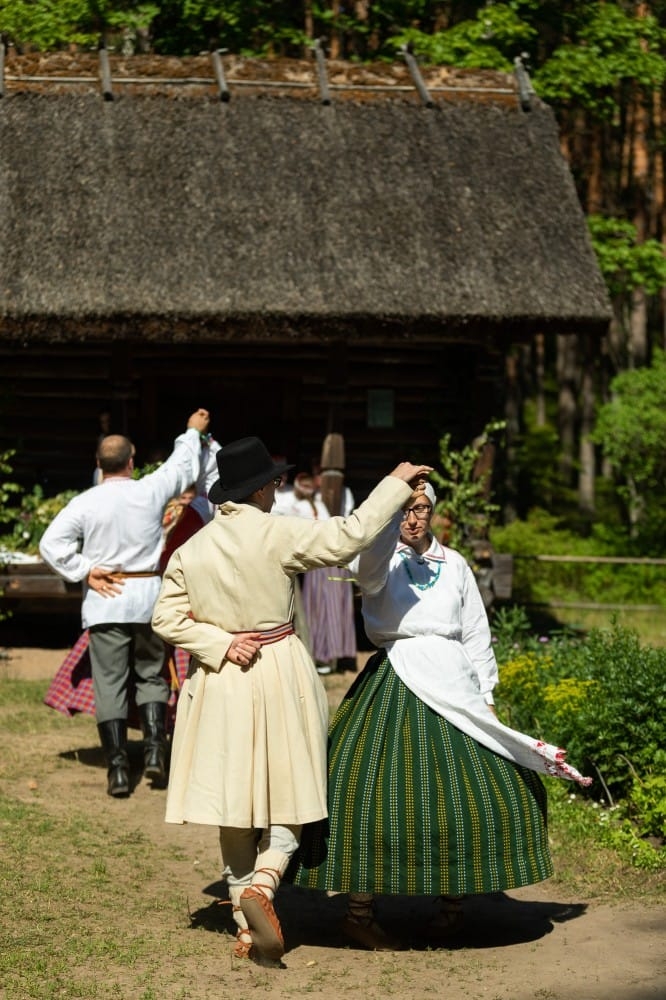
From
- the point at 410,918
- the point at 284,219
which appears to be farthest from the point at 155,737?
the point at 284,219

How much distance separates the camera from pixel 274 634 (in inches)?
203

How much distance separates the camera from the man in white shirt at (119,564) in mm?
7352

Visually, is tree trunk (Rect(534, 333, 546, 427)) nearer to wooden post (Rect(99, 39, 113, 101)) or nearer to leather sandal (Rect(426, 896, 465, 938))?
wooden post (Rect(99, 39, 113, 101))

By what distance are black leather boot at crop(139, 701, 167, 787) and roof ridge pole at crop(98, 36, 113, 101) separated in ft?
22.4

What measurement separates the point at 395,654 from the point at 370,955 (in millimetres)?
1064

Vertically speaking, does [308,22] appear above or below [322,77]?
above

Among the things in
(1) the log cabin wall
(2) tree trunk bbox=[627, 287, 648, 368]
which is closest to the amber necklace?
(1) the log cabin wall

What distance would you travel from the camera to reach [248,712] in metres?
5.07

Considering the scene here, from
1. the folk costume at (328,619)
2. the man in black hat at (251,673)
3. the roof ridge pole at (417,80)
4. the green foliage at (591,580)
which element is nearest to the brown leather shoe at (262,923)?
the man in black hat at (251,673)

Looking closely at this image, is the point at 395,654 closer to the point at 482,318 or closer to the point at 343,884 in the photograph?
the point at 343,884

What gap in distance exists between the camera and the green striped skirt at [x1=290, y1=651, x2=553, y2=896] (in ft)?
16.5

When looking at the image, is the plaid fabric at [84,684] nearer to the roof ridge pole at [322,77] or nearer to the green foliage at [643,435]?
the roof ridge pole at [322,77]

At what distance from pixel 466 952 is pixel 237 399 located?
26.7 feet

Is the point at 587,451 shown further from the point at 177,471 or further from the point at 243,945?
the point at 243,945
